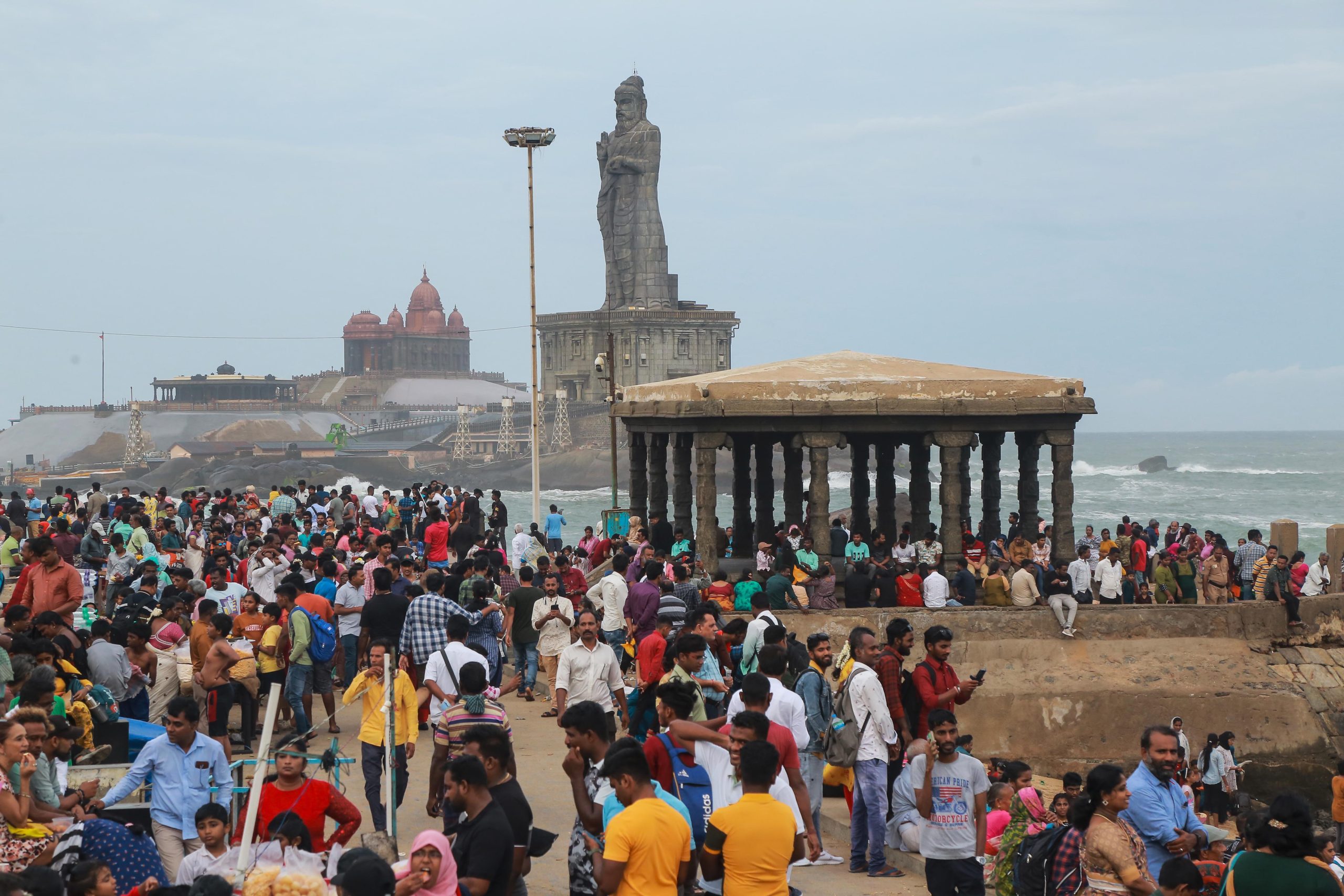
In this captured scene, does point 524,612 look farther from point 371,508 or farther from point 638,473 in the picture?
point 371,508

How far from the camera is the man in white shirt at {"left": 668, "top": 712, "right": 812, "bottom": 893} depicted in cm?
677

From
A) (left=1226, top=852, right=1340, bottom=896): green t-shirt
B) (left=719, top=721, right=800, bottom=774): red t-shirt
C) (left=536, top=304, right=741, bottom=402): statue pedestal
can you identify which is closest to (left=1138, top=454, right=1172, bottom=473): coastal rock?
(left=536, top=304, right=741, bottom=402): statue pedestal

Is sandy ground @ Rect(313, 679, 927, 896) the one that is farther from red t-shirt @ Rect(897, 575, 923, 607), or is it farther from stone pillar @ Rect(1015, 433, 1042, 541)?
stone pillar @ Rect(1015, 433, 1042, 541)

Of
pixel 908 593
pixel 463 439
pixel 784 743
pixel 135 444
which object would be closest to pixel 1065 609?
pixel 908 593

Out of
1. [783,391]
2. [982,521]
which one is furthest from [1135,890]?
[982,521]

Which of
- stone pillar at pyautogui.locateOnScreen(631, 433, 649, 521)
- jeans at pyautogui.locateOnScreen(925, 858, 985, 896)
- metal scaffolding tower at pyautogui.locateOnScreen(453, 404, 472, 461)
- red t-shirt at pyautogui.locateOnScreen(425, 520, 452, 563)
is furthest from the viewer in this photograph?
metal scaffolding tower at pyautogui.locateOnScreen(453, 404, 472, 461)

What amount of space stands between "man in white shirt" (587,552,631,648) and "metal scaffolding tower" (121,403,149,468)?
111 m

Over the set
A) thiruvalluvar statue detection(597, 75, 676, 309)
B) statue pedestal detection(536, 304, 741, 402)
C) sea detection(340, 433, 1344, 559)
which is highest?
thiruvalluvar statue detection(597, 75, 676, 309)

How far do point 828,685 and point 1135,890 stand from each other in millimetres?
3125

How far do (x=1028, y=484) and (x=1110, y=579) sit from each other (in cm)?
407

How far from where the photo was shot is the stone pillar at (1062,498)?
68.3 feet

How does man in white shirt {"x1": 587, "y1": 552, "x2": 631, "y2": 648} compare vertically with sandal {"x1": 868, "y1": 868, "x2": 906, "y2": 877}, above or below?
above

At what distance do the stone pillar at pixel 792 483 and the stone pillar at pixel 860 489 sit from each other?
931 millimetres

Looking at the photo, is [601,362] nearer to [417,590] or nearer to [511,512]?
[417,590]
